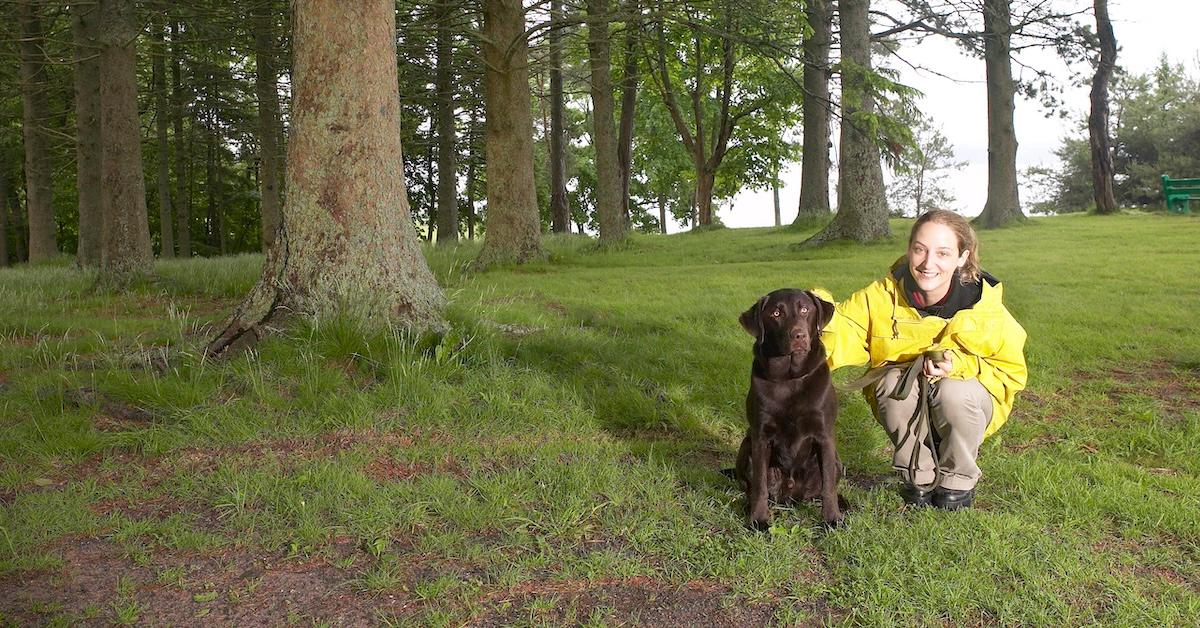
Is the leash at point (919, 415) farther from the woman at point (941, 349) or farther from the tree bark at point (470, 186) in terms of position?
the tree bark at point (470, 186)

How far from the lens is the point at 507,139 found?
12.5 meters

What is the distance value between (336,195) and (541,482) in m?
3.14

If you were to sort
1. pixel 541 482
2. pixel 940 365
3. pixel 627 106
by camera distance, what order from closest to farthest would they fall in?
pixel 940 365 → pixel 541 482 → pixel 627 106

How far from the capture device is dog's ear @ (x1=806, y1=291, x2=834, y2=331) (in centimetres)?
363

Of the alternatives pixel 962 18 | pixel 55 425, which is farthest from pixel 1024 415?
pixel 962 18

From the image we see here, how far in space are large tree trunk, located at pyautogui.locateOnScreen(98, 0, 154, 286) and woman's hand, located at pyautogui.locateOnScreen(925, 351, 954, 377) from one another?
10600 mm

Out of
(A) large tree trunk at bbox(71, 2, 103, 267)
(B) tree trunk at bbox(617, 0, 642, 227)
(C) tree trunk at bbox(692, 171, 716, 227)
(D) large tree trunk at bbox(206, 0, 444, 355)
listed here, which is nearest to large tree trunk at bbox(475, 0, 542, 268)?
(D) large tree trunk at bbox(206, 0, 444, 355)

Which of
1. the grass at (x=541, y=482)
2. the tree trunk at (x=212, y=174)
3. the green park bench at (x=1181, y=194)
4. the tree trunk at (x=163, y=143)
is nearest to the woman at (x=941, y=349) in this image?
the grass at (x=541, y=482)

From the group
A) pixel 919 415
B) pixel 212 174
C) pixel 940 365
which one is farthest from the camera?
pixel 212 174

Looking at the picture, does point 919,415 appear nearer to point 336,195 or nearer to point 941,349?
point 941,349

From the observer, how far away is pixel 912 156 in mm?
10188

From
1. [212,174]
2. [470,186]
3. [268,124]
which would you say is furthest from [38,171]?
[470,186]

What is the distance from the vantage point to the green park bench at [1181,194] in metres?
21.8

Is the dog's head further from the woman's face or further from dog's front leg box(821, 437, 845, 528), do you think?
the woman's face
